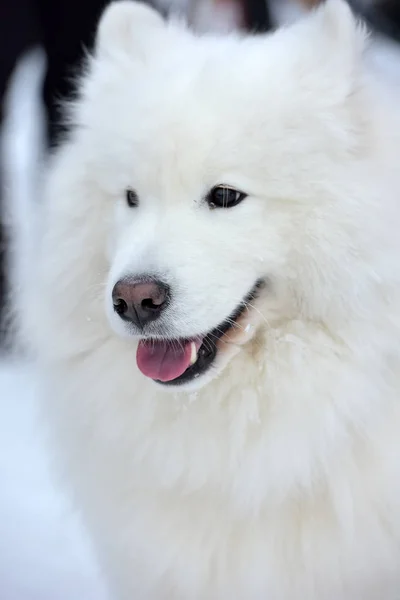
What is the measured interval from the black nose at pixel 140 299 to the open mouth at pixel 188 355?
0.15 m

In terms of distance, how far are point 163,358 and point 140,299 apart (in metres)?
0.24

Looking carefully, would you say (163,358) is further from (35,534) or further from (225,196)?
(35,534)

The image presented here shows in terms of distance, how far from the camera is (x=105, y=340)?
6.20ft

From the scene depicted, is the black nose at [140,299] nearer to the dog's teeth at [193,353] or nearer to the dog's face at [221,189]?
the dog's face at [221,189]

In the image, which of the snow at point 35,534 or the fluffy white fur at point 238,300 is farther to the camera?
the snow at point 35,534

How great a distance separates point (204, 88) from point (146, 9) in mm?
573

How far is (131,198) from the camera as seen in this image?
1.75 m

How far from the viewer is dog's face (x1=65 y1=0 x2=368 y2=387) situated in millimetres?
1527

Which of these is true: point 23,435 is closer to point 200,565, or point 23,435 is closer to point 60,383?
point 60,383

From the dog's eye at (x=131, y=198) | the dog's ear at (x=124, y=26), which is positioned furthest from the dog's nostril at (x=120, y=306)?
the dog's ear at (x=124, y=26)

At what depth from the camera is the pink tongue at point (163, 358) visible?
164 centimetres

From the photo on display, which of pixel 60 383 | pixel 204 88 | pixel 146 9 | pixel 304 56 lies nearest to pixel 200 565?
pixel 60 383

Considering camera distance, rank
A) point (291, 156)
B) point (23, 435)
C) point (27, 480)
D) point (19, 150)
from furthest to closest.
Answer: point (19, 150) → point (23, 435) → point (27, 480) → point (291, 156)

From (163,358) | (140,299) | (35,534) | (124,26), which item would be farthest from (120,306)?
(35,534)
